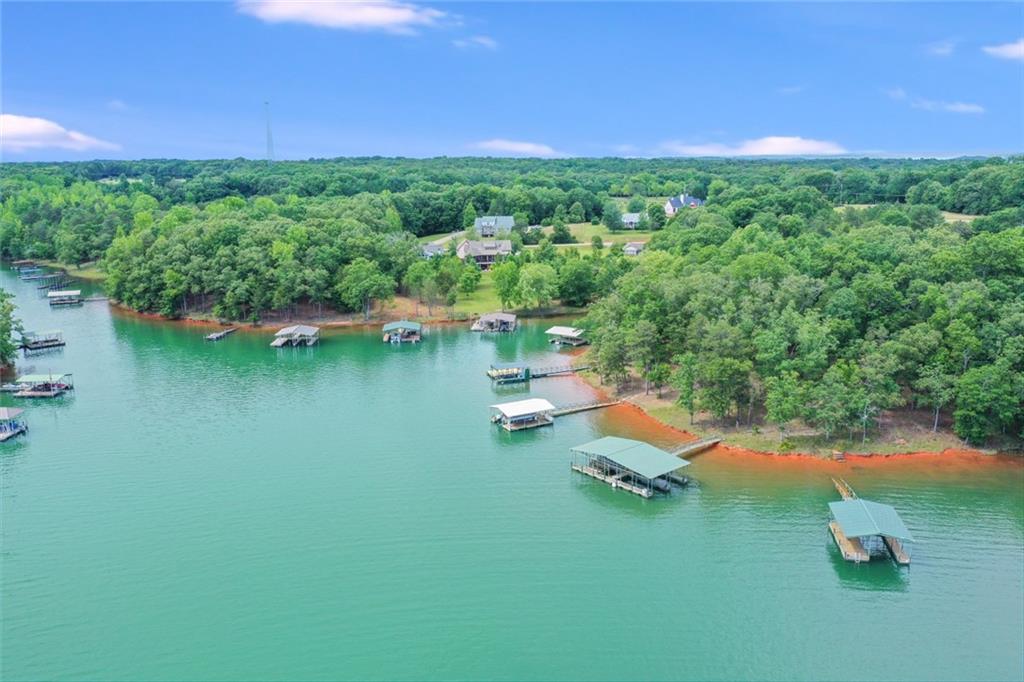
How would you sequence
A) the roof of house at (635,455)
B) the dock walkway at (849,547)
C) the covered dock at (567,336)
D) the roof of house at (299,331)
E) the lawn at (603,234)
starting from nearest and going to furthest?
the dock walkway at (849,547) → the roof of house at (635,455) → the covered dock at (567,336) → the roof of house at (299,331) → the lawn at (603,234)

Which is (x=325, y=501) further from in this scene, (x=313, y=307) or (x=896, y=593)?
(x=313, y=307)

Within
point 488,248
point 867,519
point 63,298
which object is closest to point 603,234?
point 488,248

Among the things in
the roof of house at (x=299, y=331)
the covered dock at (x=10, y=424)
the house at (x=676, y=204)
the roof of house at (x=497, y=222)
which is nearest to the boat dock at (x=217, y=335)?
the roof of house at (x=299, y=331)

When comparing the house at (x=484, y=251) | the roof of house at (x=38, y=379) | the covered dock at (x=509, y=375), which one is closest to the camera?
the roof of house at (x=38, y=379)

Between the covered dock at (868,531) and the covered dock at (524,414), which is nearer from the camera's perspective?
the covered dock at (868,531)

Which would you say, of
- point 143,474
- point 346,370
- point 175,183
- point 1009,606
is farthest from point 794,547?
point 175,183

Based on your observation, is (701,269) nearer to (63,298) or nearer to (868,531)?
(868,531)

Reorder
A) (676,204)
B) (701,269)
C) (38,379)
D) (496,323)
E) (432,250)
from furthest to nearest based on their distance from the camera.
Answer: (676,204), (432,250), (496,323), (701,269), (38,379)

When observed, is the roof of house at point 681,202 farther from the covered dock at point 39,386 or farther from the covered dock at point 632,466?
the covered dock at point 39,386
